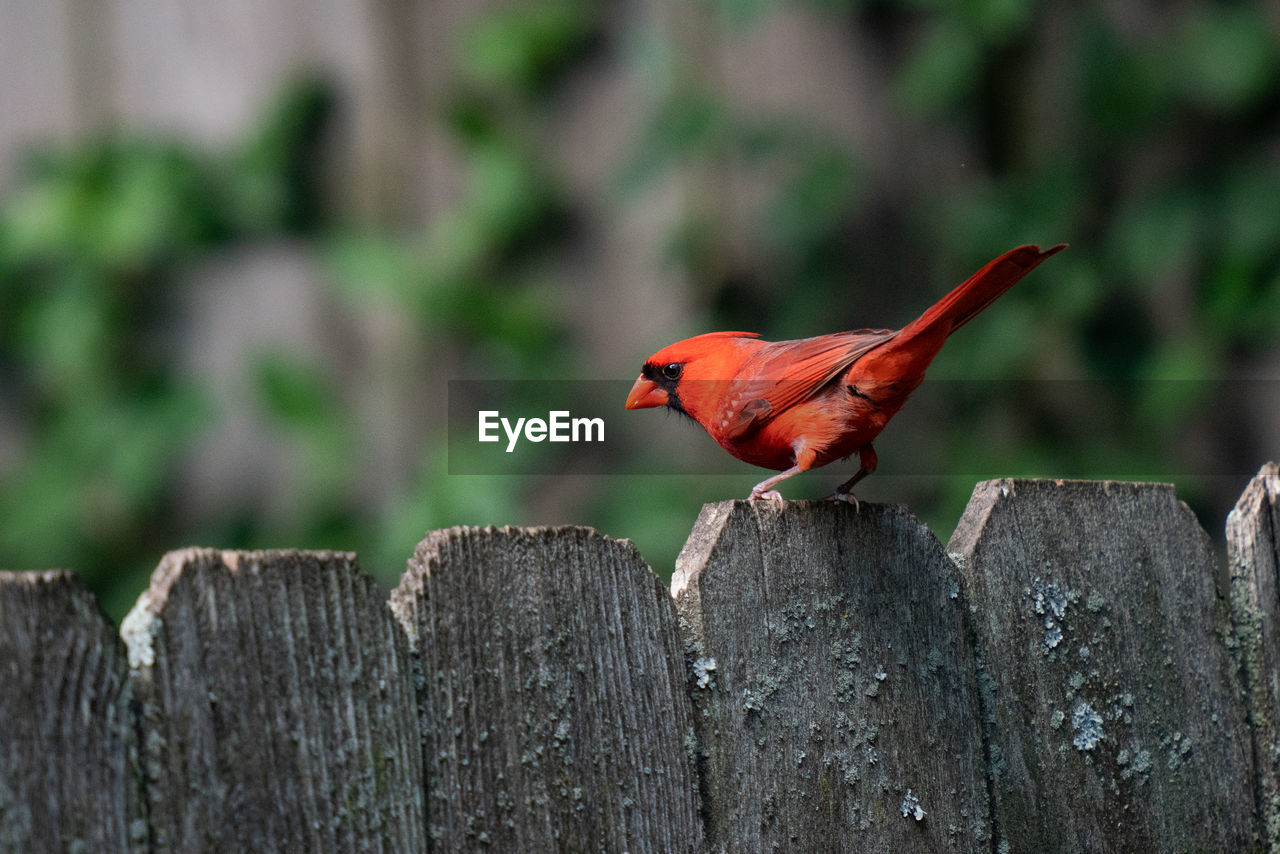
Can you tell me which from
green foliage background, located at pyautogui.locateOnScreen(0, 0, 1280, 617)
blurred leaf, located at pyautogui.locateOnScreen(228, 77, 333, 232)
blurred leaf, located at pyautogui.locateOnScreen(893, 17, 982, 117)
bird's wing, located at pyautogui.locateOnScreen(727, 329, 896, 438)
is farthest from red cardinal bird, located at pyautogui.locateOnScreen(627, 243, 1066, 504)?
blurred leaf, located at pyautogui.locateOnScreen(228, 77, 333, 232)

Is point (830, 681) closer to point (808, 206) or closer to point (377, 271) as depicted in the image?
point (808, 206)

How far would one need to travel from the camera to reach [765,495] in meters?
1.18

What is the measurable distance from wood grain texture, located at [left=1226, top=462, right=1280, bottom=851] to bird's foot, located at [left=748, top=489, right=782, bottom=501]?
2.25ft

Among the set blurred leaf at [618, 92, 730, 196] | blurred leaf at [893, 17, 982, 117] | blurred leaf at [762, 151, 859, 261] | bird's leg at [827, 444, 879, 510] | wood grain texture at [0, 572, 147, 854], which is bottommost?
wood grain texture at [0, 572, 147, 854]

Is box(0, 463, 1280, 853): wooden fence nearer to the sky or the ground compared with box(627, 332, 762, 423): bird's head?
nearer to the ground

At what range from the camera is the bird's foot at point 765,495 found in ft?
3.71

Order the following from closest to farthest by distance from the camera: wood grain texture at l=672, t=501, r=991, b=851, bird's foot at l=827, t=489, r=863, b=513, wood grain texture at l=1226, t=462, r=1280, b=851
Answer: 1. wood grain texture at l=672, t=501, r=991, b=851
2. bird's foot at l=827, t=489, r=863, b=513
3. wood grain texture at l=1226, t=462, r=1280, b=851

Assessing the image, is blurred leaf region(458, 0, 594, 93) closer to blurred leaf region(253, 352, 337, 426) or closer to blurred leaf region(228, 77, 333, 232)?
blurred leaf region(228, 77, 333, 232)

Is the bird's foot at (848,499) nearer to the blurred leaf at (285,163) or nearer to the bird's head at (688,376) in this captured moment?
the bird's head at (688,376)

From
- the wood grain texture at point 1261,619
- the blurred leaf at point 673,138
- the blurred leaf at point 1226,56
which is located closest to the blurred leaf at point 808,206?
the blurred leaf at point 673,138

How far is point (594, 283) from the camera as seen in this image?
3273 millimetres

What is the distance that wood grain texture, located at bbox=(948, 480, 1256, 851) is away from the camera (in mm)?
1244

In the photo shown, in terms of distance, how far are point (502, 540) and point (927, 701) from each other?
1.64ft

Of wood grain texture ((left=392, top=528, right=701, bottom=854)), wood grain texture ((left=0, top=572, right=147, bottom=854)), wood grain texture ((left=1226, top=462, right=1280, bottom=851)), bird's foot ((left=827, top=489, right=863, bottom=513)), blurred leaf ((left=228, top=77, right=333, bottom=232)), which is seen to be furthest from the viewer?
blurred leaf ((left=228, top=77, right=333, bottom=232))
